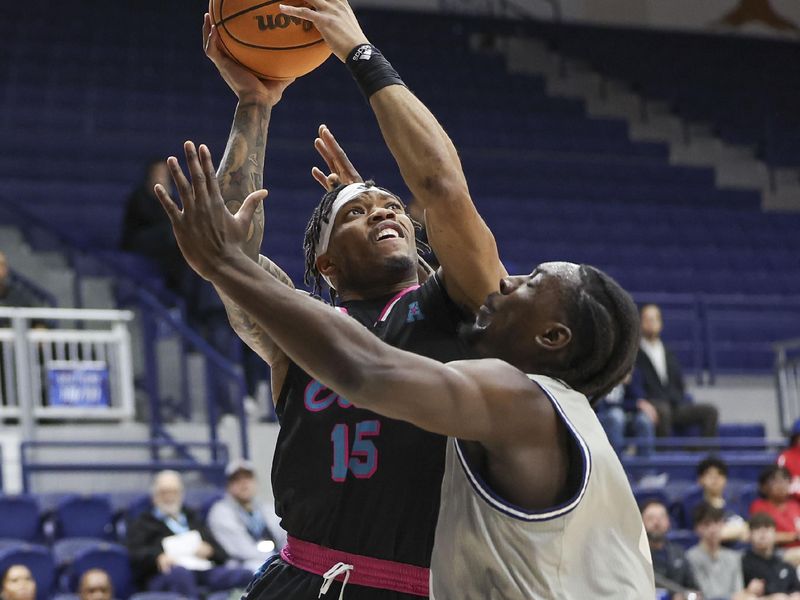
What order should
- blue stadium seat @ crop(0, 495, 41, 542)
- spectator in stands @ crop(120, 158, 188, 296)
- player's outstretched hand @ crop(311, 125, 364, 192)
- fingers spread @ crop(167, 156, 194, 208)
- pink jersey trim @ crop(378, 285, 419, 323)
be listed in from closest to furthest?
fingers spread @ crop(167, 156, 194, 208) < pink jersey trim @ crop(378, 285, 419, 323) < player's outstretched hand @ crop(311, 125, 364, 192) < blue stadium seat @ crop(0, 495, 41, 542) < spectator in stands @ crop(120, 158, 188, 296)

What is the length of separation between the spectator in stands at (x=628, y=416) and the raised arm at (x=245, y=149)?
6.23 meters

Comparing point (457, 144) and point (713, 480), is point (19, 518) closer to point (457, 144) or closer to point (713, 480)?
point (713, 480)

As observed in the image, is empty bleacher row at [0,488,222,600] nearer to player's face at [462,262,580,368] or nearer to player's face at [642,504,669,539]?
player's face at [642,504,669,539]

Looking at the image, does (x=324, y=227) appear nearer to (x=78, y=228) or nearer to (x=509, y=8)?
(x=78, y=228)

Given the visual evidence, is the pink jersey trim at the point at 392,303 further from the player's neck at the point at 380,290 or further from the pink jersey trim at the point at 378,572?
the pink jersey trim at the point at 378,572

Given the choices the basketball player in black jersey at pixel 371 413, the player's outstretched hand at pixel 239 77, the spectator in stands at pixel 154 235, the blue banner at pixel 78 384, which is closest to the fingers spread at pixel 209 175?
the basketball player in black jersey at pixel 371 413

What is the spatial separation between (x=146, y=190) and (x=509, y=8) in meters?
7.92

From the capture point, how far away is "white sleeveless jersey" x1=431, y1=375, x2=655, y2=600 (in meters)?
2.42

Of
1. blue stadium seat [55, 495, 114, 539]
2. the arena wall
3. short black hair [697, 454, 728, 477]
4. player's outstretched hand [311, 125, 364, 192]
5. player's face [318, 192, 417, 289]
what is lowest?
short black hair [697, 454, 728, 477]

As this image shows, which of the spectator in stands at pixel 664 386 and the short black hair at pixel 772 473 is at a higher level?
the spectator in stands at pixel 664 386

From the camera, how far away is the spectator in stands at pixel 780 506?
9047mm

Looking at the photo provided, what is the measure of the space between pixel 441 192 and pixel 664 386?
25.9ft

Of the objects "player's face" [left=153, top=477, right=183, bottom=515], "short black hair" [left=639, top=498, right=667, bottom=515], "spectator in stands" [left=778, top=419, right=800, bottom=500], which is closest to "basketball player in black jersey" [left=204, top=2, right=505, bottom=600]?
"player's face" [left=153, top=477, right=183, bottom=515]

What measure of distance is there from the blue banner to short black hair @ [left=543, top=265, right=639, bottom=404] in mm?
6858
